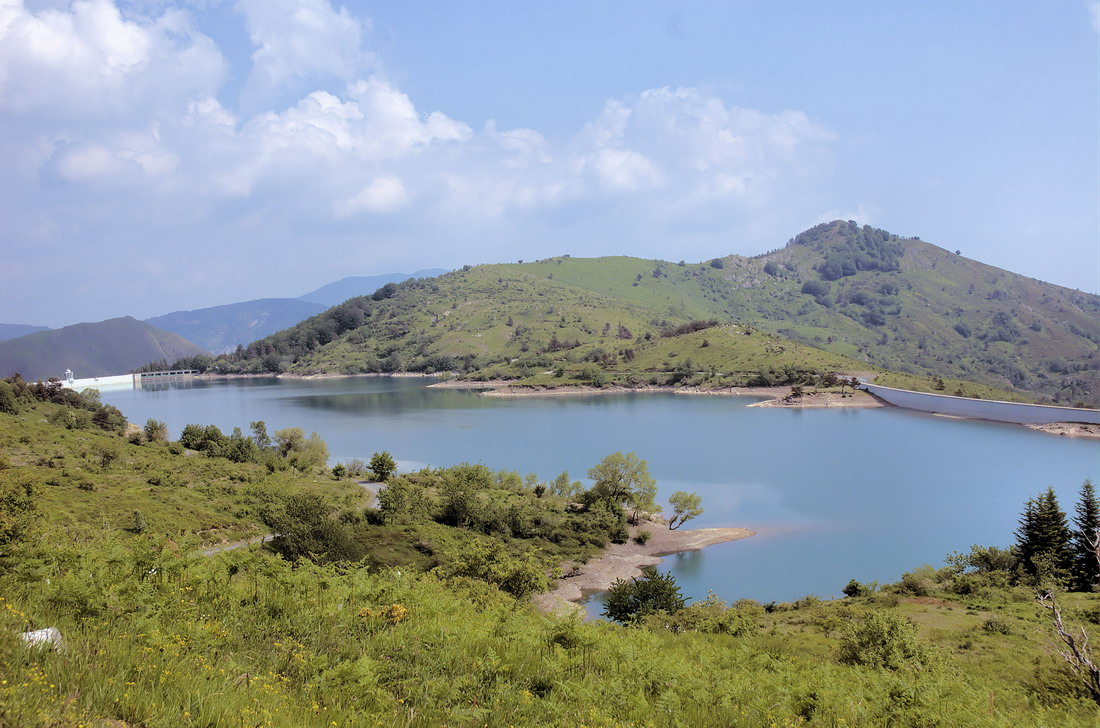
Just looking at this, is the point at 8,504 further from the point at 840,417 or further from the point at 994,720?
the point at 840,417

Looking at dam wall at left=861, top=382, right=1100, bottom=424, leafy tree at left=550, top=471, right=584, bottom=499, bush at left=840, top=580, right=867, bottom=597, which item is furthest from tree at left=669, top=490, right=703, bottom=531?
dam wall at left=861, top=382, right=1100, bottom=424

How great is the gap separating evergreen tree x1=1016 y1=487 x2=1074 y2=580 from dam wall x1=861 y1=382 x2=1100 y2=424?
204 ft

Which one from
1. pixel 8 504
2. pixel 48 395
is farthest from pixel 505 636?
pixel 48 395

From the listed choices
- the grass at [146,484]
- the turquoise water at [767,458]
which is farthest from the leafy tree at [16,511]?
the turquoise water at [767,458]

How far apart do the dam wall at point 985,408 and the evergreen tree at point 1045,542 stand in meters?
62.1

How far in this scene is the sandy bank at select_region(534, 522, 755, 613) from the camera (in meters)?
26.4

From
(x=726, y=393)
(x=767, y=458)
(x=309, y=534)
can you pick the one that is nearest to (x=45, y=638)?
(x=309, y=534)

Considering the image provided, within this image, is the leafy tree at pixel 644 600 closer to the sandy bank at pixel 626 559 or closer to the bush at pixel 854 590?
the sandy bank at pixel 626 559

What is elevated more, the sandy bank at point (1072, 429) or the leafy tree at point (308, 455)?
the leafy tree at point (308, 455)

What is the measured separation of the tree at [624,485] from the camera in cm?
3588

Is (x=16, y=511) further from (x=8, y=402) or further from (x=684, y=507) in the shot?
(x=8, y=402)

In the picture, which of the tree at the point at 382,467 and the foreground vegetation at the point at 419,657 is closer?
the foreground vegetation at the point at 419,657

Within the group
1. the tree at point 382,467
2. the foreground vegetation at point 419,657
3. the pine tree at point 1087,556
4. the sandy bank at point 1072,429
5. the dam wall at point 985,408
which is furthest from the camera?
the dam wall at point 985,408

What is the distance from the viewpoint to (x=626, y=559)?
3073cm
